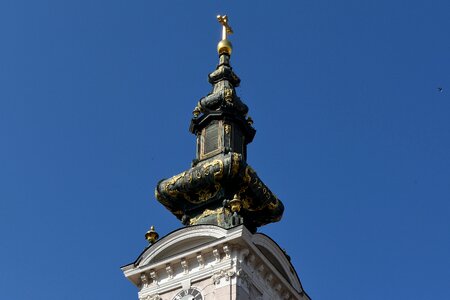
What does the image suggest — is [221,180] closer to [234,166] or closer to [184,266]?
[234,166]

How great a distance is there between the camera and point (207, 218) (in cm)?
2977

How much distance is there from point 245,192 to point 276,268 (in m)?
2.50

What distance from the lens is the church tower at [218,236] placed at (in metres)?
27.8

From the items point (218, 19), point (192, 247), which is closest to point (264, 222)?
point (192, 247)

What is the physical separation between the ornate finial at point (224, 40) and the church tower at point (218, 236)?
139 inches

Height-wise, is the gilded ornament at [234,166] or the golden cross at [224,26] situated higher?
the golden cross at [224,26]

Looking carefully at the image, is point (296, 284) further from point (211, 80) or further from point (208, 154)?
point (211, 80)

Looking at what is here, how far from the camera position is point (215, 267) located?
27.8 m

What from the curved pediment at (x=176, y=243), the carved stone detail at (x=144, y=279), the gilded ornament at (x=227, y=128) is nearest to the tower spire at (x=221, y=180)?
the gilded ornament at (x=227, y=128)

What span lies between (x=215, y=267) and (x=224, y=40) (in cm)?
1074

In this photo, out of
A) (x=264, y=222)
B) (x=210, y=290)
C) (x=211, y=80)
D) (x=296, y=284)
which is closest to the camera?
(x=210, y=290)

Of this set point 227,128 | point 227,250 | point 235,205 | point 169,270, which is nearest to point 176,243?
point 169,270

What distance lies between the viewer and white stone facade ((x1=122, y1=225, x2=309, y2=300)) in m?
27.6

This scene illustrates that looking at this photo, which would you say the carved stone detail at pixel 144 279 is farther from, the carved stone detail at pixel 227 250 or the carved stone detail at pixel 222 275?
the carved stone detail at pixel 227 250
